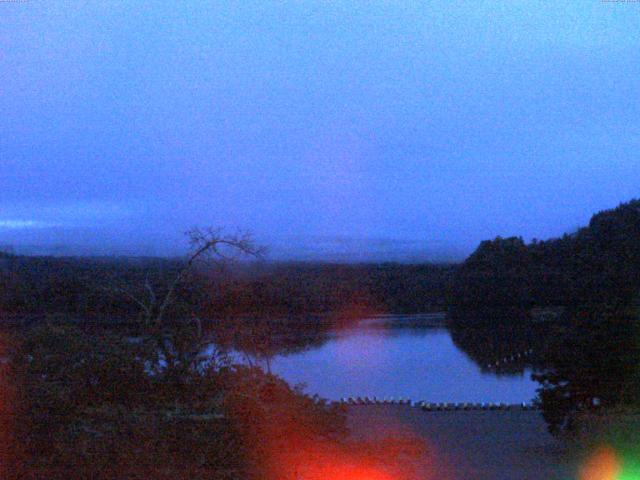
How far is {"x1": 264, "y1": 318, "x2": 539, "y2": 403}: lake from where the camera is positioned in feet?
66.6

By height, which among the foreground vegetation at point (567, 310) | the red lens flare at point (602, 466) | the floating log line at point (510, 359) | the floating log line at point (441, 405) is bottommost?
the floating log line at point (441, 405)

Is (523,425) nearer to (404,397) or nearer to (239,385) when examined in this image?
(404,397)

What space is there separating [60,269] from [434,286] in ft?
71.7

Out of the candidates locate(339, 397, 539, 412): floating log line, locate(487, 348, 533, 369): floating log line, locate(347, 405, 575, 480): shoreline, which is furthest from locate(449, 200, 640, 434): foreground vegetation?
locate(339, 397, 539, 412): floating log line

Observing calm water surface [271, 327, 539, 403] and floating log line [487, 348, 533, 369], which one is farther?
floating log line [487, 348, 533, 369]

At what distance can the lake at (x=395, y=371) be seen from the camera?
2030 cm

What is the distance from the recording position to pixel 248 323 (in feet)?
57.1

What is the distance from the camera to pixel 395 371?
23078 mm

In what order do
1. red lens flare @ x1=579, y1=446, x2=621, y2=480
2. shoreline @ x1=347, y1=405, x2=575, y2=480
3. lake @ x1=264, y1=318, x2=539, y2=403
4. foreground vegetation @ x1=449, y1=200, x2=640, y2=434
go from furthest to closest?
lake @ x1=264, y1=318, x2=539, y2=403 < foreground vegetation @ x1=449, y1=200, x2=640, y2=434 < shoreline @ x1=347, y1=405, x2=575, y2=480 < red lens flare @ x1=579, y1=446, x2=621, y2=480

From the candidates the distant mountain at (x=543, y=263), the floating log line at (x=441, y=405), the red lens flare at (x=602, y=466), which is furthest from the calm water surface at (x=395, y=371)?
the red lens flare at (x=602, y=466)

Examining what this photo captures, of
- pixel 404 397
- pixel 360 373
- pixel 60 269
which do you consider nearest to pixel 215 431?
pixel 60 269

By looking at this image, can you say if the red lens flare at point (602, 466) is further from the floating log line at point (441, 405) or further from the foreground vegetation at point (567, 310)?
the floating log line at point (441, 405)

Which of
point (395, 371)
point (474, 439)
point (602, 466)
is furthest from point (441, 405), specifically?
point (602, 466)

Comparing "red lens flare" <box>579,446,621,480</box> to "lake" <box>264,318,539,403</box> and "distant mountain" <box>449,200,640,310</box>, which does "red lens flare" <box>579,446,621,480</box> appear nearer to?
"lake" <box>264,318,539,403</box>
